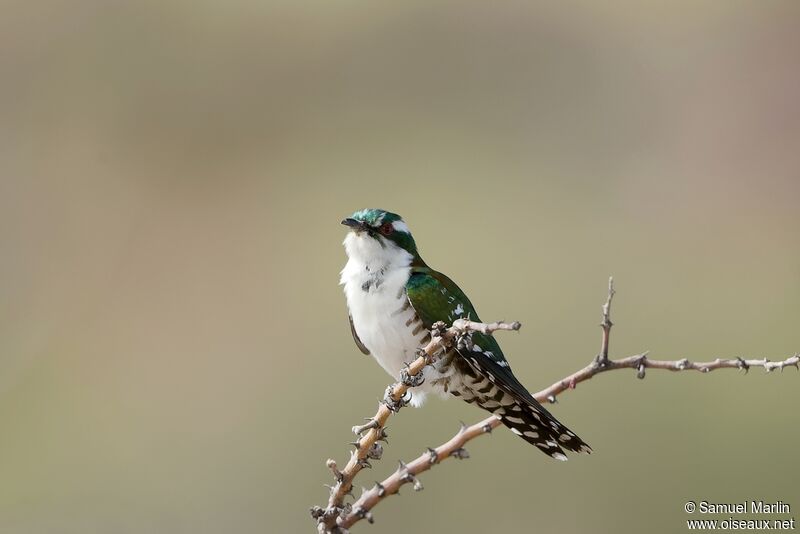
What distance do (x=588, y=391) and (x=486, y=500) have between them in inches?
92.5

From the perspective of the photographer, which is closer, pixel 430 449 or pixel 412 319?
pixel 430 449

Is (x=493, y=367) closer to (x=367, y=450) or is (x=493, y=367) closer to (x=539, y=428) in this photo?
(x=539, y=428)

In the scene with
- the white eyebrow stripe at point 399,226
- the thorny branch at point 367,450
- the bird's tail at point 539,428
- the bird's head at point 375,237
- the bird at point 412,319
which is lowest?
the thorny branch at point 367,450

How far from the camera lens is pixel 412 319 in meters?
5.22

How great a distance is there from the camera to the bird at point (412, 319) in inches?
193

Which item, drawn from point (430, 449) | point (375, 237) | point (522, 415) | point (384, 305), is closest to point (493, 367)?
point (522, 415)

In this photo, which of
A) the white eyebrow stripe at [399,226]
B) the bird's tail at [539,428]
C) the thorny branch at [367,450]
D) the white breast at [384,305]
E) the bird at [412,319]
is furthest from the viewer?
the white eyebrow stripe at [399,226]

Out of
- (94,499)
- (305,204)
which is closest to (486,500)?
(94,499)

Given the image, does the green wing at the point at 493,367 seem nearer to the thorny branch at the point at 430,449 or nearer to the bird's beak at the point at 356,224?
the bird's beak at the point at 356,224

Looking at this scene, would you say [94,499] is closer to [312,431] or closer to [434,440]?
[312,431]

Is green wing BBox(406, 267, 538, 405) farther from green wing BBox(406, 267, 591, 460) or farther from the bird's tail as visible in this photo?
the bird's tail

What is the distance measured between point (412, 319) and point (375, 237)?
0.53 m

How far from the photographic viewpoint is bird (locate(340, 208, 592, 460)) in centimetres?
491

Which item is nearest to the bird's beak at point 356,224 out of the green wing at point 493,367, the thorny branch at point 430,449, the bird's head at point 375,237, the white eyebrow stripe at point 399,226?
the bird's head at point 375,237
